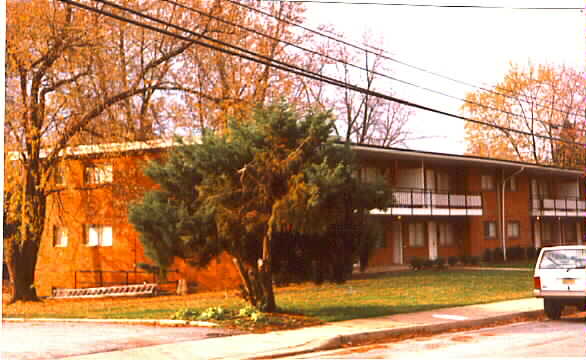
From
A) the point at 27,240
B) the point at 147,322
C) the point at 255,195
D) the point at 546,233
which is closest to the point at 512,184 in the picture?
the point at 546,233

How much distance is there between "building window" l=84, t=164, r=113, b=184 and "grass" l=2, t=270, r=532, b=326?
4939 millimetres

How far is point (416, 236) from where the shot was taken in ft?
132

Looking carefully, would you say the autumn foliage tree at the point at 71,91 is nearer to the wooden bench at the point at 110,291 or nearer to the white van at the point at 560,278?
the wooden bench at the point at 110,291

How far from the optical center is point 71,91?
23.9 meters

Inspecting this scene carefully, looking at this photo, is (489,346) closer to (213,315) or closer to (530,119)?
(213,315)

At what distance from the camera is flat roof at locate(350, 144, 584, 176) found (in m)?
33.6

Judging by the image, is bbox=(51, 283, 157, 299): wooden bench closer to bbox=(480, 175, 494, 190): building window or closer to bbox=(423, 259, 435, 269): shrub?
bbox=(423, 259, 435, 269): shrub

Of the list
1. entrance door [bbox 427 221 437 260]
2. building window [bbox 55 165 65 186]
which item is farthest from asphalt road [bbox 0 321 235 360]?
entrance door [bbox 427 221 437 260]

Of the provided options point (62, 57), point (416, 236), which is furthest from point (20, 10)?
point (416, 236)

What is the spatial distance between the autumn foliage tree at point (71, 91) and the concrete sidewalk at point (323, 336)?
41.7 ft

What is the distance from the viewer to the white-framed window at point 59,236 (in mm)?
34409

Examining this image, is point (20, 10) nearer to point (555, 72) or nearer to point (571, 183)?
point (555, 72)

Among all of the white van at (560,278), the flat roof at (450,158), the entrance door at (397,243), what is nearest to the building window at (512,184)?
the flat roof at (450,158)

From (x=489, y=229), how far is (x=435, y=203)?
268 inches
